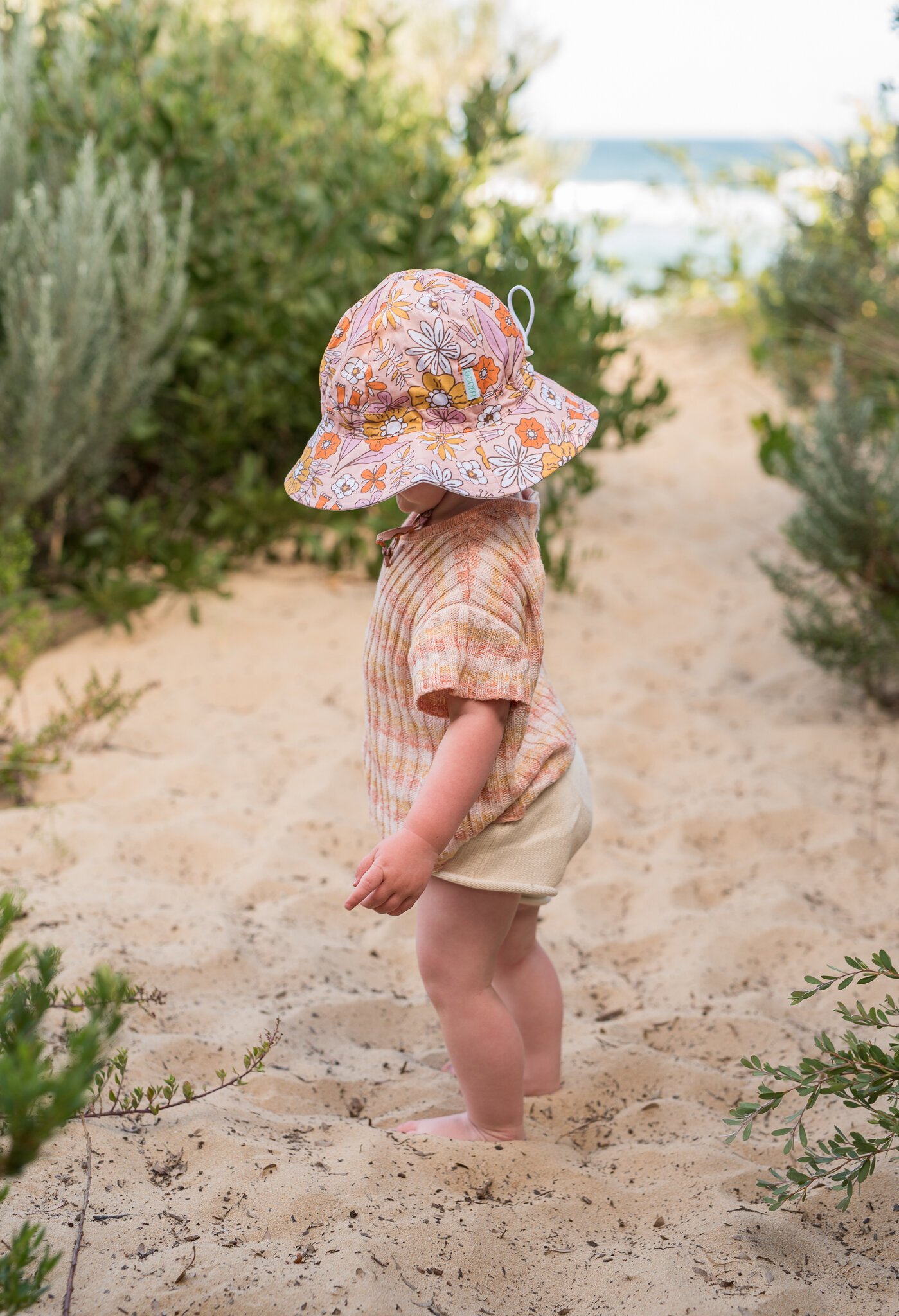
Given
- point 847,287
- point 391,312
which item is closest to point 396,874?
point 391,312

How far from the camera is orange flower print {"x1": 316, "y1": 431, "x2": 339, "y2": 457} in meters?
1.64

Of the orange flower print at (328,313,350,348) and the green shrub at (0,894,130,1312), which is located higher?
the orange flower print at (328,313,350,348)

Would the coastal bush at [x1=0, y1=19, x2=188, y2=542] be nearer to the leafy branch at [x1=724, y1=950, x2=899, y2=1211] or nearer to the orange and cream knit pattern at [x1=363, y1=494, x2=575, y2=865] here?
the orange and cream knit pattern at [x1=363, y1=494, x2=575, y2=865]

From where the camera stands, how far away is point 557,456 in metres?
1.59

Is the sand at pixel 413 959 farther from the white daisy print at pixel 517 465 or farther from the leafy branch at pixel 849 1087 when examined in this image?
the white daisy print at pixel 517 465

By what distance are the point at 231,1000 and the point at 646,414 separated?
14.1 ft

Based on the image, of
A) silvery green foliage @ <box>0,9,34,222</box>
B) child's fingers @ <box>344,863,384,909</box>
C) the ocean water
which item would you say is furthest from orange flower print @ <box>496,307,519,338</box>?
the ocean water

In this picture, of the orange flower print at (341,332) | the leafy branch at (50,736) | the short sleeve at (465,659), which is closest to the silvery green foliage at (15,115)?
the leafy branch at (50,736)

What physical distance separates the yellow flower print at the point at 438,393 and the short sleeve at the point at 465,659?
0.91 ft

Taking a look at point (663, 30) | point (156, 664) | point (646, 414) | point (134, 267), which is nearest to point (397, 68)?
point (646, 414)

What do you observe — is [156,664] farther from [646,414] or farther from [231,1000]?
[646,414]

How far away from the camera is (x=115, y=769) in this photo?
3.01 metres

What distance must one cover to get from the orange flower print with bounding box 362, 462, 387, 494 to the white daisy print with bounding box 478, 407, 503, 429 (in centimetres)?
15

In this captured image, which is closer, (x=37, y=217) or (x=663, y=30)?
(x=37, y=217)
